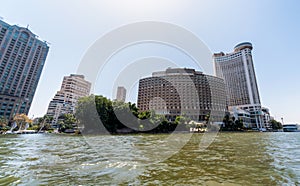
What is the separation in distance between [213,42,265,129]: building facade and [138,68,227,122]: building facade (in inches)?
1032

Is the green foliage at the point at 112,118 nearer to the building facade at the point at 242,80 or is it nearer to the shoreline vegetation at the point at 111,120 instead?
the shoreline vegetation at the point at 111,120

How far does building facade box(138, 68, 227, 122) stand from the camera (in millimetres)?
70500

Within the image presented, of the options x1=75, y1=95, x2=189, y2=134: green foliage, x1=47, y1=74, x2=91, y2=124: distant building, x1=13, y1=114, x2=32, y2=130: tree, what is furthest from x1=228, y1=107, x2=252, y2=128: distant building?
x1=13, y1=114, x2=32, y2=130: tree

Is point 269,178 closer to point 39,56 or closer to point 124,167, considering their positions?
point 124,167

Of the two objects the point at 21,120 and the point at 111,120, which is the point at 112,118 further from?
the point at 21,120

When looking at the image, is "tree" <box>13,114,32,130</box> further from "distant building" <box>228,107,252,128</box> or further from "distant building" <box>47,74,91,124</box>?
"distant building" <box>228,107,252,128</box>

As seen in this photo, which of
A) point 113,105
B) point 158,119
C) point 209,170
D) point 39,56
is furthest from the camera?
point 39,56

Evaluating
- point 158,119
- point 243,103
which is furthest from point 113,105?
point 243,103

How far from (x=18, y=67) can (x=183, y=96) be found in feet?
270

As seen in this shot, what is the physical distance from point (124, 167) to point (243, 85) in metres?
113

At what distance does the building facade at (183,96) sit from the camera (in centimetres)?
7050

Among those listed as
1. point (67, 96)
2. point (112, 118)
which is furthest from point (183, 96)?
point (67, 96)

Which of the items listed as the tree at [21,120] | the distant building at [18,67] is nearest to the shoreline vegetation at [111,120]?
the tree at [21,120]

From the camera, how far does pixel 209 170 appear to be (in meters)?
4.49
